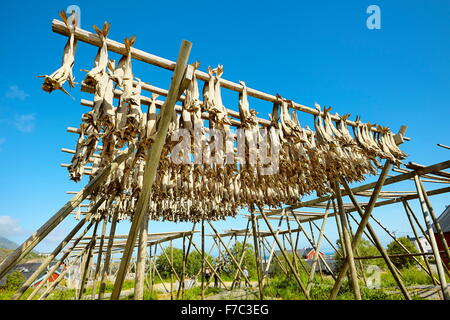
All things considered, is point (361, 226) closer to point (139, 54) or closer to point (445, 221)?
point (139, 54)

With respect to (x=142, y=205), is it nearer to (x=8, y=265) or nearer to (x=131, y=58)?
(x=8, y=265)

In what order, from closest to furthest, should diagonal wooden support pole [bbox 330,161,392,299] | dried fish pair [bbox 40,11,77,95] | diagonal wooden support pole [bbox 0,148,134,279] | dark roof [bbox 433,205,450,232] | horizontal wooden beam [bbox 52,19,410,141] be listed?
dried fish pair [bbox 40,11,77,95] → diagonal wooden support pole [bbox 0,148,134,279] → horizontal wooden beam [bbox 52,19,410,141] → diagonal wooden support pole [bbox 330,161,392,299] → dark roof [bbox 433,205,450,232]

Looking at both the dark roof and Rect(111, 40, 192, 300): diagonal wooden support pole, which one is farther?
the dark roof

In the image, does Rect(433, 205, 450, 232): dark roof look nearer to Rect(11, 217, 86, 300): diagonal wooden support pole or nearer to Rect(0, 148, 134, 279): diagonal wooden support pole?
Rect(11, 217, 86, 300): diagonal wooden support pole

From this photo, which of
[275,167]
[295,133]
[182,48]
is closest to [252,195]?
[275,167]

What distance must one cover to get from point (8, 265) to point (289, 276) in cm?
1206

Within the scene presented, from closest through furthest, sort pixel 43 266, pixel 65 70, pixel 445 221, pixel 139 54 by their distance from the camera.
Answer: pixel 65 70, pixel 139 54, pixel 43 266, pixel 445 221

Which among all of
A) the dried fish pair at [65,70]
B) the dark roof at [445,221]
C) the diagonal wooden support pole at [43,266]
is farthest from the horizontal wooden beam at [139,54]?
the dark roof at [445,221]

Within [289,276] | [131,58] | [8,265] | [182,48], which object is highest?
[131,58]

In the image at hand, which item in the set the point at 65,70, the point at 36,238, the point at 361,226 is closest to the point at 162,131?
the point at 65,70

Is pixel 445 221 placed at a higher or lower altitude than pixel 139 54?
higher

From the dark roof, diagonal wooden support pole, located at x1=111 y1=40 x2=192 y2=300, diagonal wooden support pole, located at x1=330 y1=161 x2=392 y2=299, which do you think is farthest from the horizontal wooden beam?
the dark roof
